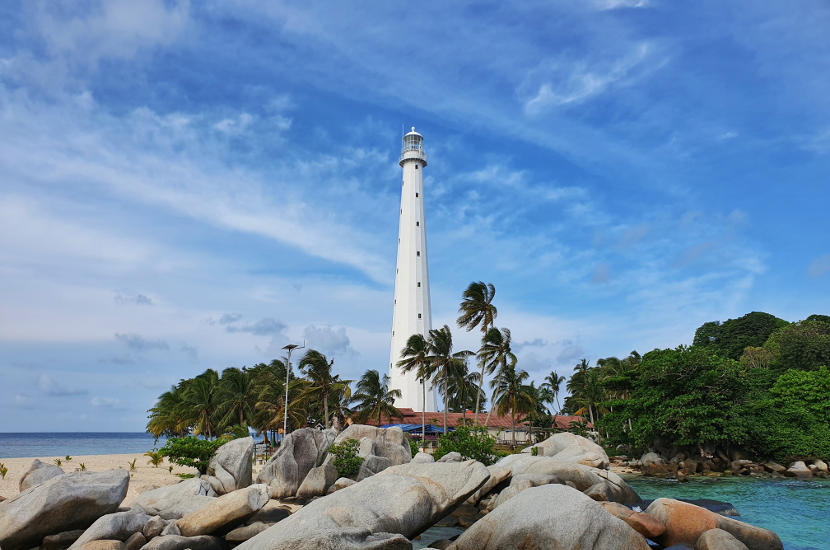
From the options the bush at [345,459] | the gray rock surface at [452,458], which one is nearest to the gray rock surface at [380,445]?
the bush at [345,459]

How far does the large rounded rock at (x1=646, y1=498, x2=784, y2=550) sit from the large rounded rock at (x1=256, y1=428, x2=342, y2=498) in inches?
581

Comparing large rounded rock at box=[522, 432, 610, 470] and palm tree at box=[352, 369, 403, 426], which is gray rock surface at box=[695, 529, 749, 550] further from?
palm tree at box=[352, 369, 403, 426]

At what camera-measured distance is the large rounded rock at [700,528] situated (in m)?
14.6

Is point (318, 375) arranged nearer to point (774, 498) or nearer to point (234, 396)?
point (234, 396)

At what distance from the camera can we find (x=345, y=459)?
2522cm

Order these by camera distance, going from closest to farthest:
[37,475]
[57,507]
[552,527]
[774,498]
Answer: [552,527] → [57,507] → [37,475] → [774,498]

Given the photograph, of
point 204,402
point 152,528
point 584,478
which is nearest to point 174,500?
point 152,528

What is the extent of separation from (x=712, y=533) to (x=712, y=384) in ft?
92.1

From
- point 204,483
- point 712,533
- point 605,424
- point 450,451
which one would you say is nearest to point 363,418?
point 605,424

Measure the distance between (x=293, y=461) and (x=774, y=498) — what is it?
22188mm

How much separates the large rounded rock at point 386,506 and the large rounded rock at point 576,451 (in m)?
8.75

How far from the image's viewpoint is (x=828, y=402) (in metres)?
40.6

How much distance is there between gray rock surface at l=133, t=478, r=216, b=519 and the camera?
17.3 metres

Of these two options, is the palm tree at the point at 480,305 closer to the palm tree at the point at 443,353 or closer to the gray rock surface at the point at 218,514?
the palm tree at the point at 443,353
